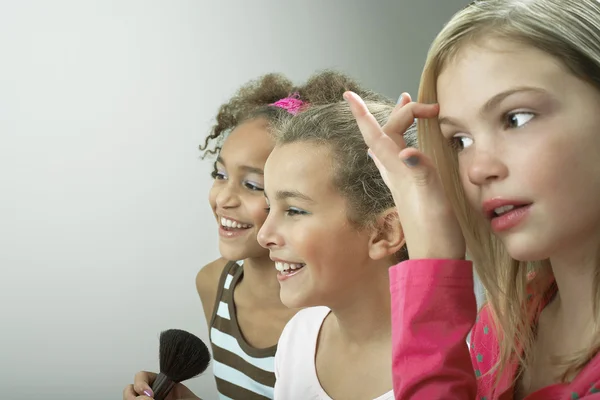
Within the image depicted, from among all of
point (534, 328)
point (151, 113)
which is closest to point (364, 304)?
point (534, 328)

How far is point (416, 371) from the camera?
0.51 m

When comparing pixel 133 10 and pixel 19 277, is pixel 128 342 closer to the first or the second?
pixel 19 277

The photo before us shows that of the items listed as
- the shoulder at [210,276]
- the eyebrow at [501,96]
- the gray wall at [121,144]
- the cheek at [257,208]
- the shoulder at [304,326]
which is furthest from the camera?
the gray wall at [121,144]

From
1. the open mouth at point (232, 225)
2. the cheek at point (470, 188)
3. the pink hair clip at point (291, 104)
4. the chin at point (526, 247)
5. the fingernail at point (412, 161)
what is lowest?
the chin at point (526, 247)

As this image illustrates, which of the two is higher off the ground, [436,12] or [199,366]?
[436,12]

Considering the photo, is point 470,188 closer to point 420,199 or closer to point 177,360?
point 420,199

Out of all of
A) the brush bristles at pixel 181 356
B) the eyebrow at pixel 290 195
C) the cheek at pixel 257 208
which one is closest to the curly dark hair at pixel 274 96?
the cheek at pixel 257 208

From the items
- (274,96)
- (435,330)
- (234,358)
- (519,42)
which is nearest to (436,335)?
(435,330)

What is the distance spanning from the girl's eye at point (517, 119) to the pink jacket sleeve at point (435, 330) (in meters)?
0.10

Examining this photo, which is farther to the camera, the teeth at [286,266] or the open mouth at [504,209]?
the teeth at [286,266]

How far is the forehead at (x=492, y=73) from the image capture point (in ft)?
1.55

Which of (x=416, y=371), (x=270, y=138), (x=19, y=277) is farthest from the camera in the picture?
(x=19, y=277)

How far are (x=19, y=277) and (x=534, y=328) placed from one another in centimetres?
102

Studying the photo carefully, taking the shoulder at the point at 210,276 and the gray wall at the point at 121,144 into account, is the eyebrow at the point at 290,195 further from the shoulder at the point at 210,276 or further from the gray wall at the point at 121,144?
the gray wall at the point at 121,144
